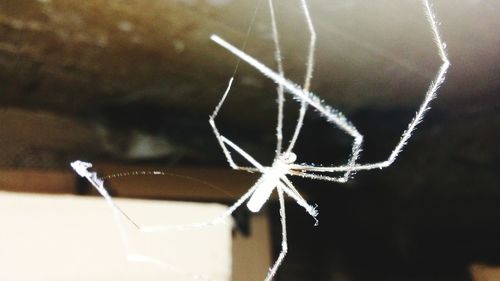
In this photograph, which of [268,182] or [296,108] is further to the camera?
[296,108]

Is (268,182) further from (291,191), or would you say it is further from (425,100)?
(425,100)

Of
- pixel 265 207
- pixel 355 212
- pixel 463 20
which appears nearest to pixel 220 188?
pixel 265 207

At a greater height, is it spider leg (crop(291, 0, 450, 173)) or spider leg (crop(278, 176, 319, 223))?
spider leg (crop(291, 0, 450, 173))

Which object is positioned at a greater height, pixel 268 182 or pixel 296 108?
pixel 296 108

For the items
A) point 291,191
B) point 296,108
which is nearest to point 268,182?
point 291,191

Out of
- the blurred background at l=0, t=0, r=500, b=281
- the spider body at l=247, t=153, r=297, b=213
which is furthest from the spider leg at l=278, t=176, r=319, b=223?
the blurred background at l=0, t=0, r=500, b=281

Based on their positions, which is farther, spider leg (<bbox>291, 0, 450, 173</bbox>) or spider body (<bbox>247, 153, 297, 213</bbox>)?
spider body (<bbox>247, 153, 297, 213</bbox>)

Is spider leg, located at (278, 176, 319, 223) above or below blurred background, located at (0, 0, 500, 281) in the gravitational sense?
below

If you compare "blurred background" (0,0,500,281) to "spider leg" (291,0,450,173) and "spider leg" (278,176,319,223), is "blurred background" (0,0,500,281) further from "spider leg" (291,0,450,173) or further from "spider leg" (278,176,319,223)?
"spider leg" (278,176,319,223)
